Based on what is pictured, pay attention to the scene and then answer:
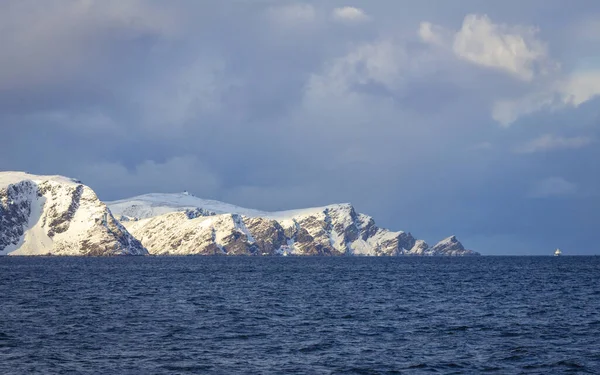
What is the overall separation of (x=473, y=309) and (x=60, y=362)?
57606 millimetres

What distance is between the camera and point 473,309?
97375 millimetres

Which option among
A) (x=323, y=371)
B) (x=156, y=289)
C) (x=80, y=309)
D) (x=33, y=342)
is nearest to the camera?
(x=323, y=371)

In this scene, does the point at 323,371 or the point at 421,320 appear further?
the point at 421,320

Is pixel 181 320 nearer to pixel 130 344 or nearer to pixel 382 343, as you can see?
pixel 130 344

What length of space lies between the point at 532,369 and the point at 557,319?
3271 centimetres

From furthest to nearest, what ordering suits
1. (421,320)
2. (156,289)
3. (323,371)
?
(156,289), (421,320), (323,371)

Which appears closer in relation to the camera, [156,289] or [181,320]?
[181,320]

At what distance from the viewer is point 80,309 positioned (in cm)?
9250

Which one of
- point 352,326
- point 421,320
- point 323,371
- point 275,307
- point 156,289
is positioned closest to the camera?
point 323,371

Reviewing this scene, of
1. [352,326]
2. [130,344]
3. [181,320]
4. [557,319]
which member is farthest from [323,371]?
[557,319]

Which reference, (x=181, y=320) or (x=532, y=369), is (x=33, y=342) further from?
(x=532, y=369)

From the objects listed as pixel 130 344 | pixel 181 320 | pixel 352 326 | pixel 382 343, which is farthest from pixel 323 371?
pixel 181 320

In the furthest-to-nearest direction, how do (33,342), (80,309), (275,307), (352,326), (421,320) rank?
(275,307) → (80,309) → (421,320) → (352,326) → (33,342)

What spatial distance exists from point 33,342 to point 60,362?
9.86 metres
